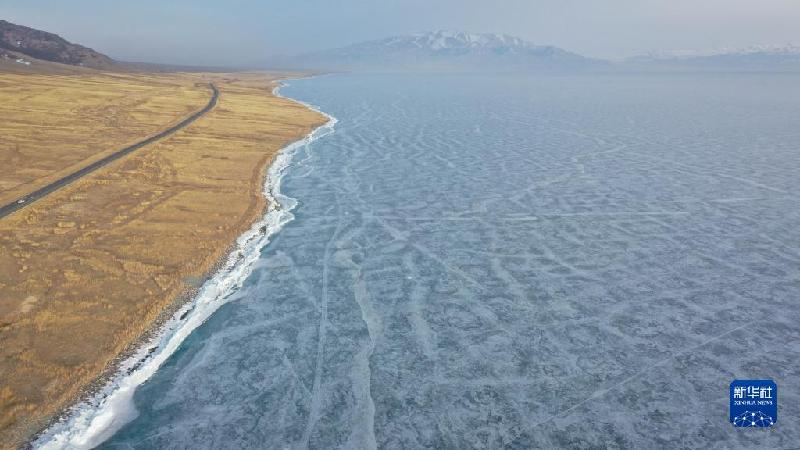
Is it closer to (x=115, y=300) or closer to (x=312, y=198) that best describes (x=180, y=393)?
(x=115, y=300)

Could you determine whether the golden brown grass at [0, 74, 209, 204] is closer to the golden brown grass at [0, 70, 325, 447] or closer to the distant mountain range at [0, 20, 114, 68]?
the golden brown grass at [0, 70, 325, 447]

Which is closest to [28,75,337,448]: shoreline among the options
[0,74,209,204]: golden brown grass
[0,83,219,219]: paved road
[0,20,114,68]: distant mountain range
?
[0,83,219,219]: paved road

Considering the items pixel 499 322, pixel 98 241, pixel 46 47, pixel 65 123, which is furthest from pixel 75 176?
pixel 46 47

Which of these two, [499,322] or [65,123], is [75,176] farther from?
[499,322]

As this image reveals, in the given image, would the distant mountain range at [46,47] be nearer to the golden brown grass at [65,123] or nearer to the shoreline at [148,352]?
the golden brown grass at [65,123]

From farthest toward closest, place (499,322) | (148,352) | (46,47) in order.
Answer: (46,47), (499,322), (148,352)

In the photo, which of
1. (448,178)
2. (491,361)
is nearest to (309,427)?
(491,361)
